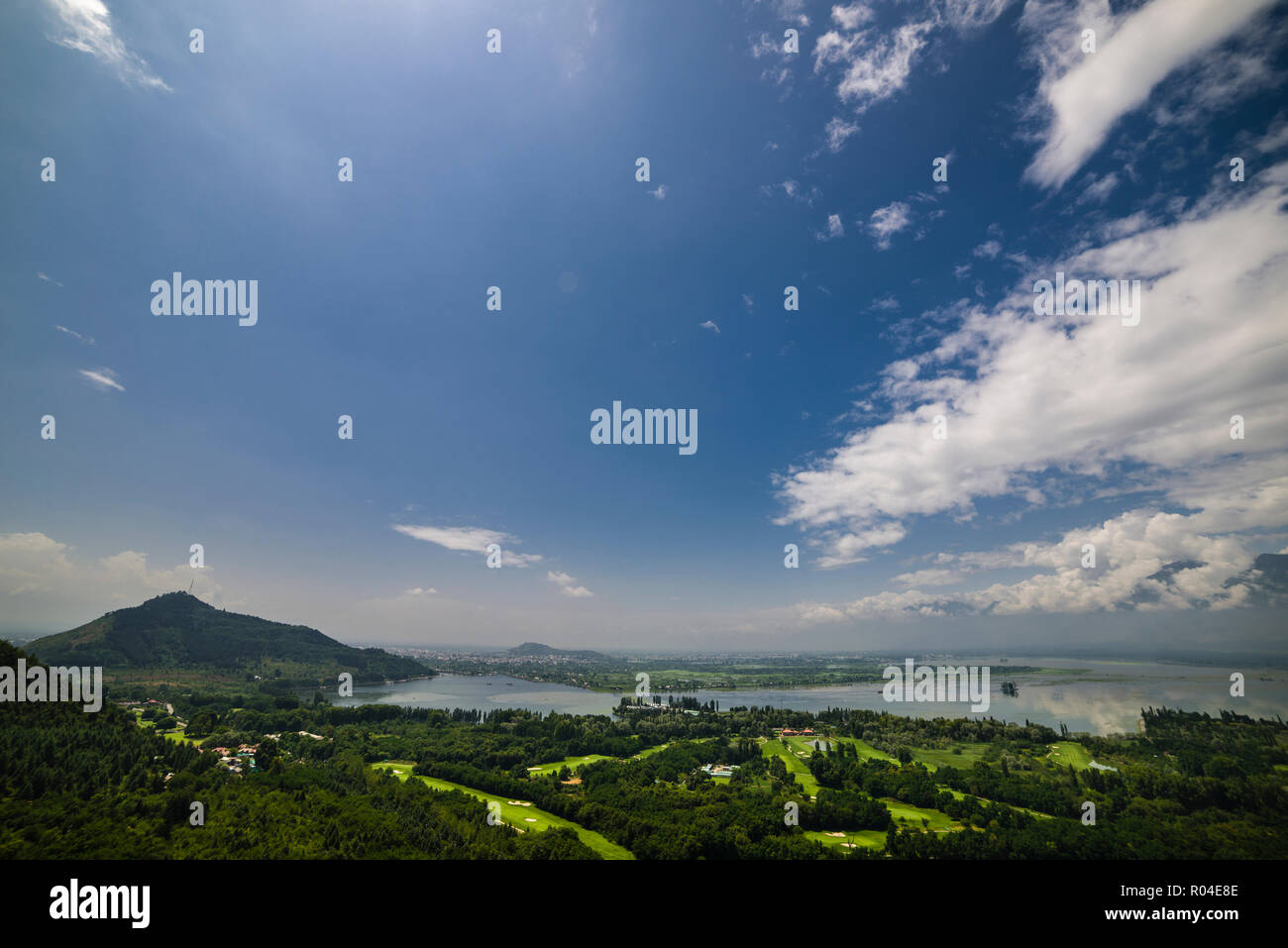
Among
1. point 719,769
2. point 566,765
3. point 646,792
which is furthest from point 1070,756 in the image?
point 566,765

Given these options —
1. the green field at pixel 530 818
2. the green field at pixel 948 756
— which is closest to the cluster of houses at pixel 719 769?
the green field at pixel 530 818

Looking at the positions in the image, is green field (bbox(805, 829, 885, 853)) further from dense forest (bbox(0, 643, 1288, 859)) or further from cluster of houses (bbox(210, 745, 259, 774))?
cluster of houses (bbox(210, 745, 259, 774))

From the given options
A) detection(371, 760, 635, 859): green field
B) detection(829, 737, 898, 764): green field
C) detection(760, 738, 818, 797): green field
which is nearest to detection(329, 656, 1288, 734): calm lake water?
detection(829, 737, 898, 764): green field

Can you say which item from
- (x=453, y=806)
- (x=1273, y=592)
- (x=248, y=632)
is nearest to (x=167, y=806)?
(x=453, y=806)

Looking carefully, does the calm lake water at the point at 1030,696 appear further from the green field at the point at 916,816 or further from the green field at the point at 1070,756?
Answer: the green field at the point at 916,816
